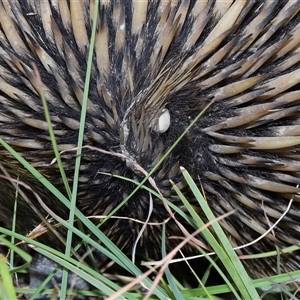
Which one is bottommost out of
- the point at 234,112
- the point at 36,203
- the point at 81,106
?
the point at 36,203

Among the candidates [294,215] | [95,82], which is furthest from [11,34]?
[294,215]

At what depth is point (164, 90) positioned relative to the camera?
93 centimetres

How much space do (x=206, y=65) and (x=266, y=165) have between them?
18 centimetres

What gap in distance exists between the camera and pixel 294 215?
1033mm

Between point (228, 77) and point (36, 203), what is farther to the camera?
point (36, 203)

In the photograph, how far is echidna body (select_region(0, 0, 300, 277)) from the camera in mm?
917

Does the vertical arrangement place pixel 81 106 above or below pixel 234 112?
below

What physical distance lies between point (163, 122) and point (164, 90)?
0.05 m

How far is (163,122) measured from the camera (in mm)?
952

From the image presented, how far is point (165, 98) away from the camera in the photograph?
0.94 meters

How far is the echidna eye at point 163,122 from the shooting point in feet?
3.11

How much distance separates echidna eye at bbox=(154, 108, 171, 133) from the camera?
95cm

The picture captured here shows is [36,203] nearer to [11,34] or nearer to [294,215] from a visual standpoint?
[11,34]

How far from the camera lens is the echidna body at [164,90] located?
917 mm
